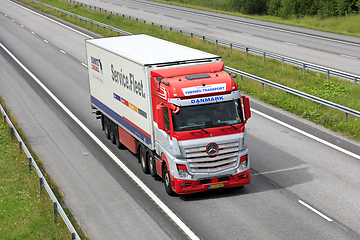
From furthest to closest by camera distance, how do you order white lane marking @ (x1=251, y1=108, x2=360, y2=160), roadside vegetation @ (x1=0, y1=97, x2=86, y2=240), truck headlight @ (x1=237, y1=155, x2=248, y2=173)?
white lane marking @ (x1=251, y1=108, x2=360, y2=160) < truck headlight @ (x1=237, y1=155, x2=248, y2=173) < roadside vegetation @ (x1=0, y1=97, x2=86, y2=240)

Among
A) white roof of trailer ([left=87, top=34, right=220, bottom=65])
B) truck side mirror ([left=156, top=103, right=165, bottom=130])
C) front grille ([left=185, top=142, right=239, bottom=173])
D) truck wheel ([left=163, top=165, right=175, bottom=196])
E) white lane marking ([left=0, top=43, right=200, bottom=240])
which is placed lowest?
white lane marking ([left=0, top=43, right=200, bottom=240])

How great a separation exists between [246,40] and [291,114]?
19232 millimetres

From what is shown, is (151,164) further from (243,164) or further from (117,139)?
(117,139)

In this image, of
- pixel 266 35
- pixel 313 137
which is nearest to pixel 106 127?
pixel 313 137

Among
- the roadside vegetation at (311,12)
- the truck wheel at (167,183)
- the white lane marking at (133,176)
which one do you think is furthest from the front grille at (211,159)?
the roadside vegetation at (311,12)

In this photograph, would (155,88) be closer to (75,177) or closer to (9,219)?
(75,177)

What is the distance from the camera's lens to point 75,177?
1396cm

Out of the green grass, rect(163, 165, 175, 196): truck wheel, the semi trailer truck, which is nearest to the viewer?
the semi trailer truck

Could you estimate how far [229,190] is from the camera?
12.5m

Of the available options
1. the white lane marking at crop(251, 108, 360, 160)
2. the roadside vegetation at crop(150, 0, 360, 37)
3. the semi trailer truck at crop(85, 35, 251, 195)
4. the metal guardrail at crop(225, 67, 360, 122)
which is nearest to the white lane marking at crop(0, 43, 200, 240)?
the semi trailer truck at crop(85, 35, 251, 195)

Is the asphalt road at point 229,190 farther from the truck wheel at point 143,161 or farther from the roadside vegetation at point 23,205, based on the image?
the roadside vegetation at point 23,205

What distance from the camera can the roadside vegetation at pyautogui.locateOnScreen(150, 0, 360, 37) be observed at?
142ft

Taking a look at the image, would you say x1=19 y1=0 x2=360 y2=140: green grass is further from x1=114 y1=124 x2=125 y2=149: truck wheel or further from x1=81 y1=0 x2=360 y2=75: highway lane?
x1=114 y1=124 x2=125 y2=149: truck wheel

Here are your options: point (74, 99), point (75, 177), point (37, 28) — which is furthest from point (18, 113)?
point (37, 28)
